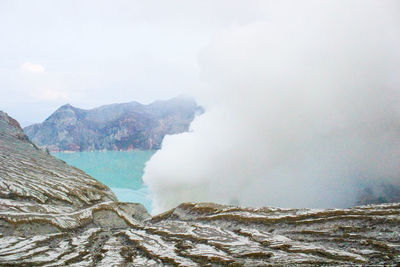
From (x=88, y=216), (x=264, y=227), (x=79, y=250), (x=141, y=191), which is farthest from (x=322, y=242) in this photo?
(x=141, y=191)

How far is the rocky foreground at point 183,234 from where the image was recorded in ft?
62.9

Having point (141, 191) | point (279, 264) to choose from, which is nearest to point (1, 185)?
point (279, 264)

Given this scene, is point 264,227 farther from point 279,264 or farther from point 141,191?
point 141,191

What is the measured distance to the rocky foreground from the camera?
62.9ft

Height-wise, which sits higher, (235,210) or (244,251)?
(235,210)

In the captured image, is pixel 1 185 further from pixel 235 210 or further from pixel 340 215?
pixel 340 215

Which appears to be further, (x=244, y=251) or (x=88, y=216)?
(x=88, y=216)

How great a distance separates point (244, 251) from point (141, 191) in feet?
530

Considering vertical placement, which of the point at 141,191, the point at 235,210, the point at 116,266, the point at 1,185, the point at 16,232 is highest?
the point at 141,191

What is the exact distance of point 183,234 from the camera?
2772cm

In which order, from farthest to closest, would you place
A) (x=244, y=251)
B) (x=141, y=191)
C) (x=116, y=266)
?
1. (x=141, y=191)
2. (x=244, y=251)
3. (x=116, y=266)

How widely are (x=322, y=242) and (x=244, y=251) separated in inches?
305

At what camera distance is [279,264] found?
17.3 m

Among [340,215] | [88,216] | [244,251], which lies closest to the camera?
[244,251]
